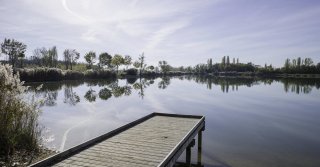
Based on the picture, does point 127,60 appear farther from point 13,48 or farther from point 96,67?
point 13,48

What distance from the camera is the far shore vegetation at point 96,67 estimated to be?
4097 centimetres

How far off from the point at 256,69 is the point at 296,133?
104761 mm

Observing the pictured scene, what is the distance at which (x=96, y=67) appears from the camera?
3339 inches

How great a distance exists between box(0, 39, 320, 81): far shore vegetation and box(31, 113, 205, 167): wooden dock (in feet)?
15.6

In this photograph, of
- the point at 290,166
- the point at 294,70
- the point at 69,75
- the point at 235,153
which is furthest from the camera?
the point at 294,70

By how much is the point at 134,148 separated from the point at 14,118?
286 centimetres

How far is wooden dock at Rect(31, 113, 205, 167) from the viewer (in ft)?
17.4

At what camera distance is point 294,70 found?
312 ft

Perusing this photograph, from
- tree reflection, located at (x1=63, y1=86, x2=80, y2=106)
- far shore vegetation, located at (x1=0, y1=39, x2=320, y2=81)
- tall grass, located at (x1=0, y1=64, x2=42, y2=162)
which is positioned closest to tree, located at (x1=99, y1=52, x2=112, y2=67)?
far shore vegetation, located at (x1=0, y1=39, x2=320, y2=81)

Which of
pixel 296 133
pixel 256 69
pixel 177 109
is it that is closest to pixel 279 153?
pixel 296 133

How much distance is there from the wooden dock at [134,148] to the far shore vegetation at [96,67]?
15.6 ft

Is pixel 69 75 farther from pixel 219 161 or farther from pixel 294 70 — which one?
pixel 294 70

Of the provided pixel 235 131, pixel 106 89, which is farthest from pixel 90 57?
pixel 235 131

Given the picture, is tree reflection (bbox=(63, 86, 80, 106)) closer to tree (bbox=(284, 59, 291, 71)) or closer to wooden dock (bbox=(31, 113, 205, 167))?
wooden dock (bbox=(31, 113, 205, 167))
